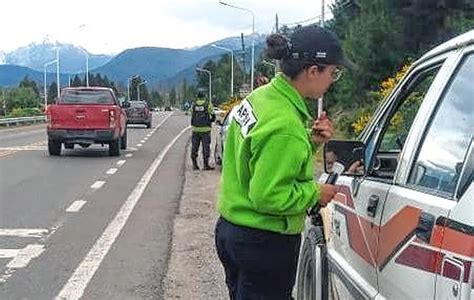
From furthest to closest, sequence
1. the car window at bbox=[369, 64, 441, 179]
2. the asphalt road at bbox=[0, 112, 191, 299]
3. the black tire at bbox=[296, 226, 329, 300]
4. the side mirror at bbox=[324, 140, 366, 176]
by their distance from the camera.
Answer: the asphalt road at bbox=[0, 112, 191, 299] → the black tire at bbox=[296, 226, 329, 300] → the side mirror at bbox=[324, 140, 366, 176] → the car window at bbox=[369, 64, 441, 179]

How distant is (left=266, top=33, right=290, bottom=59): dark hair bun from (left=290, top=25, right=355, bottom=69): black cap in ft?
0.09

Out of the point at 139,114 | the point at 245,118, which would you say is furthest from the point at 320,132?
the point at 139,114

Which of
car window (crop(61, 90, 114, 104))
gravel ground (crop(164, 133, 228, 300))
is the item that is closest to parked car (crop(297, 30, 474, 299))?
gravel ground (crop(164, 133, 228, 300))

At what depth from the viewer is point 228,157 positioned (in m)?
3.71

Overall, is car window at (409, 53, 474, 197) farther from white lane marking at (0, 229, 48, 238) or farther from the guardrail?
the guardrail

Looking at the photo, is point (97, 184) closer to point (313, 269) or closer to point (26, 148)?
point (313, 269)

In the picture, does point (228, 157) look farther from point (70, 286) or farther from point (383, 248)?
point (70, 286)

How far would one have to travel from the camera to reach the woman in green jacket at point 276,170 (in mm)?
3352

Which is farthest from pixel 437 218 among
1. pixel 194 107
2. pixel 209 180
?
pixel 194 107

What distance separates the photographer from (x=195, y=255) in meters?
8.45

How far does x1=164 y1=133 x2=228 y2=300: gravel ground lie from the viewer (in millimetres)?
6934

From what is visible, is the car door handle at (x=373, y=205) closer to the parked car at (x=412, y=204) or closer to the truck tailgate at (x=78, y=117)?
the parked car at (x=412, y=204)

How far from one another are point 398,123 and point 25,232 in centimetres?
583

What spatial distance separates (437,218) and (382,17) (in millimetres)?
25750
